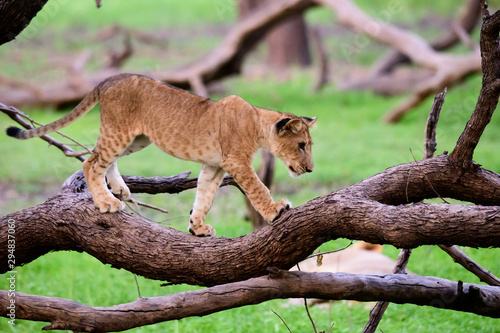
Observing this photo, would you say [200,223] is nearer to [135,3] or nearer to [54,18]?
[54,18]

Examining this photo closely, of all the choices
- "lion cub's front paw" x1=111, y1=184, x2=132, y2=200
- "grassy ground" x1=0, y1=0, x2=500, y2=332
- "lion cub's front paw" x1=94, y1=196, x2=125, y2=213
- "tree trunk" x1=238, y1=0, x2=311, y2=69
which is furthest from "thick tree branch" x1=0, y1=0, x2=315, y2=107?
"lion cub's front paw" x1=94, y1=196, x2=125, y2=213

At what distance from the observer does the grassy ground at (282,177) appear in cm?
682

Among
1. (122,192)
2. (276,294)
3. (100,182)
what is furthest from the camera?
(122,192)

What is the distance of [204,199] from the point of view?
4805mm

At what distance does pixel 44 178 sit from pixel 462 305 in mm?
10203

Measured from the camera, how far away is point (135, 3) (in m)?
28.5

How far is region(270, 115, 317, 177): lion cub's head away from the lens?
445 cm

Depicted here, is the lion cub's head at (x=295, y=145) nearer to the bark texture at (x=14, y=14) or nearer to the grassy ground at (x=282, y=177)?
the grassy ground at (x=282, y=177)

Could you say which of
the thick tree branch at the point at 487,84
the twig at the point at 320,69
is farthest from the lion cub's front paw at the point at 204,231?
the twig at the point at 320,69

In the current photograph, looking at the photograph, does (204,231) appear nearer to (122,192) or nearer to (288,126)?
(122,192)

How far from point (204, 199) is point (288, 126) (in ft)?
2.91

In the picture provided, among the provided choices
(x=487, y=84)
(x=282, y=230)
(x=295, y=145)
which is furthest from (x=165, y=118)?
(x=487, y=84)

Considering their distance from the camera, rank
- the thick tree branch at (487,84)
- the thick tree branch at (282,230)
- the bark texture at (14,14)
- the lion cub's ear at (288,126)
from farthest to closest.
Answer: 1. the bark texture at (14,14)
2. the lion cub's ear at (288,126)
3. the thick tree branch at (487,84)
4. the thick tree branch at (282,230)

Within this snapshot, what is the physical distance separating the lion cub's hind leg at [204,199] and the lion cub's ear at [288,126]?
71cm
